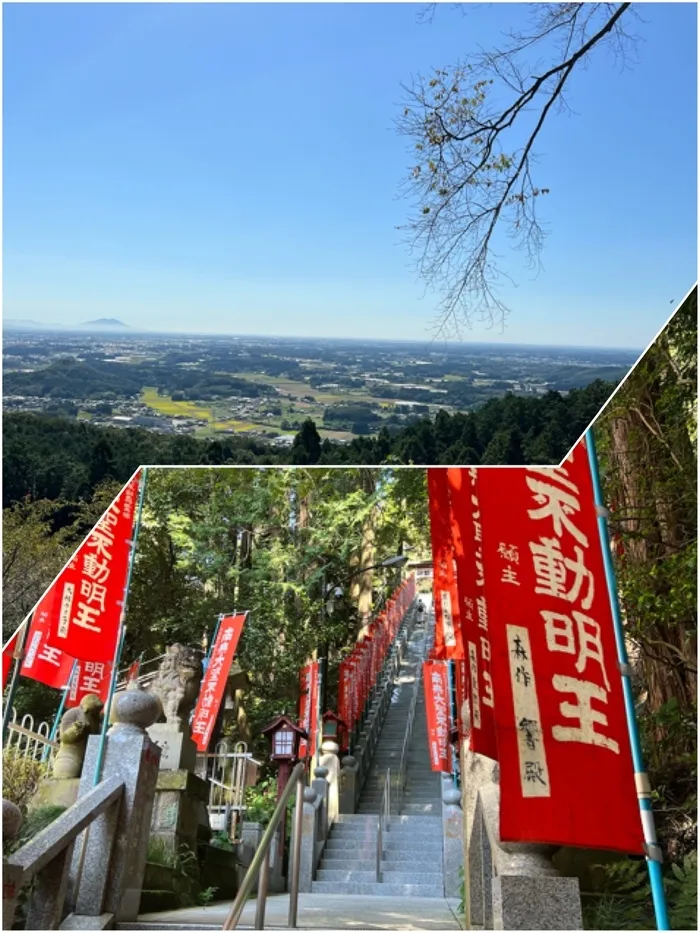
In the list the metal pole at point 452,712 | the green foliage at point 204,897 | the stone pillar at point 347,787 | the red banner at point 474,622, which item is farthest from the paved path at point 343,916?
the stone pillar at point 347,787

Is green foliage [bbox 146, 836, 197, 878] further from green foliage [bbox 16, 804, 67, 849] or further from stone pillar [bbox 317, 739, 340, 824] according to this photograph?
stone pillar [bbox 317, 739, 340, 824]

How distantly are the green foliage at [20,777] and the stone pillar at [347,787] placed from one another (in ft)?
13.5

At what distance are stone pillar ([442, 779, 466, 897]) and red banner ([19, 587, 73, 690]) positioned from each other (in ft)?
9.43

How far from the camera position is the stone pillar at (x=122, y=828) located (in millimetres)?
3076

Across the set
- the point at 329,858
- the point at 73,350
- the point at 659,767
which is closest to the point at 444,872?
the point at 329,858

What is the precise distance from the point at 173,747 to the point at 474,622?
9.96ft

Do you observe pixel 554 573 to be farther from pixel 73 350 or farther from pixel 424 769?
pixel 424 769

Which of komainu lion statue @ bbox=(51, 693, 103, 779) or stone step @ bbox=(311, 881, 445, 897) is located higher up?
komainu lion statue @ bbox=(51, 693, 103, 779)

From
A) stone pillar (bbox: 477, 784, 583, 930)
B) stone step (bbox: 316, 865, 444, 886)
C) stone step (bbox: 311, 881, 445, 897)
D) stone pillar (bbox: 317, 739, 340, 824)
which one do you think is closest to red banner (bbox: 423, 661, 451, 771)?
stone pillar (bbox: 317, 739, 340, 824)

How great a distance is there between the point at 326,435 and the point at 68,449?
5.46ft

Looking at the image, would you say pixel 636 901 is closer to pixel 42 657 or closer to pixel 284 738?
pixel 284 738

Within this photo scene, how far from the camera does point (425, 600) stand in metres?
19.0

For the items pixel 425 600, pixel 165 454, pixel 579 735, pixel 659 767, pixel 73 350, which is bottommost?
pixel 425 600

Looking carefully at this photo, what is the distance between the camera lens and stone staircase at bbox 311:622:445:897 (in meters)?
6.57
